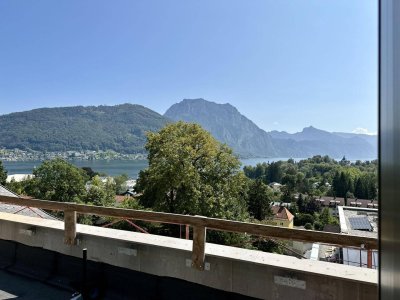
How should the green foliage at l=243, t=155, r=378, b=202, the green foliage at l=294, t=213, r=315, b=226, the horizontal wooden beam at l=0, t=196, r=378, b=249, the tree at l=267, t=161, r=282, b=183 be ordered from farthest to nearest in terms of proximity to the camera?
1. the tree at l=267, t=161, r=282, b=183
2. the green foliage at l=243, t=155, r=378, b=202
3. the green foliage at l=294, t=213, r=315, b=226
4. the horizontal wooden beam at l=0, t=196, r=378, b=249

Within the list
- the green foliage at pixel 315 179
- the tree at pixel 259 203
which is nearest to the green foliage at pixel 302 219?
the green foliage at pixel 315 179

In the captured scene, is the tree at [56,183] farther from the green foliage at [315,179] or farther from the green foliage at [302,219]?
the green foliage at [302,219]

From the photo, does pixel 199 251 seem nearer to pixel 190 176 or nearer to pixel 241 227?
pixel 241 227

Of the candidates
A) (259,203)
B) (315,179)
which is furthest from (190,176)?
(315,179)

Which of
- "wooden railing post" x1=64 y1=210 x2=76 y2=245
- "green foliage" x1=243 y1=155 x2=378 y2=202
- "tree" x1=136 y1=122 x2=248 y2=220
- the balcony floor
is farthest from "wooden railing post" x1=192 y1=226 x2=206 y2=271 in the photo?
"green foliage" x1=243 y1=155 x2=378 y2=202

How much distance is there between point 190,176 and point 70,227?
569 inches

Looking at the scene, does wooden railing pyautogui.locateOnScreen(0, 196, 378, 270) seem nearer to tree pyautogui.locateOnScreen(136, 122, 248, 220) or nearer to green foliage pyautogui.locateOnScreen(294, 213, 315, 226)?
tree pyautogui.locateOnScreen(136, 122, 248, 220)

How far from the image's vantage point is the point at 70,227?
4.16 meters

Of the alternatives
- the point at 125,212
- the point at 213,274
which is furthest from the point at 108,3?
the point at 213,274

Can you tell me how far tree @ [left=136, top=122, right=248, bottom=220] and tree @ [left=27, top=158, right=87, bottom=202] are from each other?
12.1 m

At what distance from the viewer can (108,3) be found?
49.7ft

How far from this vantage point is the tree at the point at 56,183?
95.3 ft

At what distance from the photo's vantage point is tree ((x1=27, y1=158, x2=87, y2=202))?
29.0 meters

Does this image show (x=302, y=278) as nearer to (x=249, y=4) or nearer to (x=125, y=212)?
(x=125, y=212)
